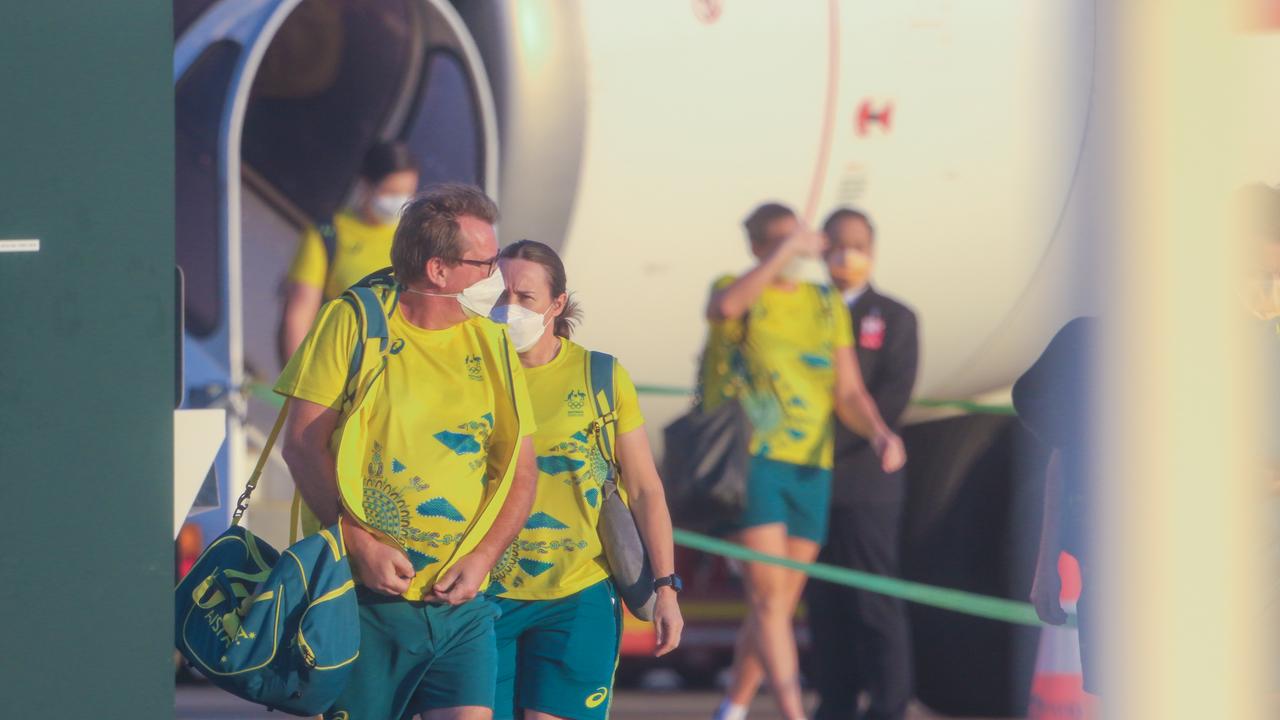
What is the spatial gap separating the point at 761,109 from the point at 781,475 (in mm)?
1029

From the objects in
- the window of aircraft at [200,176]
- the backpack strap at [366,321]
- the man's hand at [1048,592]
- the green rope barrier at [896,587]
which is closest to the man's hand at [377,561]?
the backpack strap at [366,321]

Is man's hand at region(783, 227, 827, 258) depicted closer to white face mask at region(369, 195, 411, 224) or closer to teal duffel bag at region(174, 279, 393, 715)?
white face mask at region(369, 195, 411, 224)

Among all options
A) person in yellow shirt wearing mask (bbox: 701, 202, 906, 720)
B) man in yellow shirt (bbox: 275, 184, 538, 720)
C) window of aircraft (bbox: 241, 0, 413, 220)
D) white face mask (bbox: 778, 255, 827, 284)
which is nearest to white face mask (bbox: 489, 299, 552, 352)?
man in yellow shirt (bbox: 275, 184, 538, 720)

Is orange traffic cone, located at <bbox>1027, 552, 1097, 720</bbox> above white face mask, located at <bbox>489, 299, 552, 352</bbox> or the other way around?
the other way around

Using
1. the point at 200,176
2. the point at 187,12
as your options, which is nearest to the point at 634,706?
the point at 200,176

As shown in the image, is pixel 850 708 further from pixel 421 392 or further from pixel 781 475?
pixel 421 392

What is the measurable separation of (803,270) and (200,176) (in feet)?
6.98

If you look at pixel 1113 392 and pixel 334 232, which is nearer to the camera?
pixel 1113 392

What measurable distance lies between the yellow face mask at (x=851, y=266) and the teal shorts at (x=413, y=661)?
2.18 meters

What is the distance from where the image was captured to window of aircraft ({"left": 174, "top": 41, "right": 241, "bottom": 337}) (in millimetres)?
5355

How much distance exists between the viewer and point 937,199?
5.12 m

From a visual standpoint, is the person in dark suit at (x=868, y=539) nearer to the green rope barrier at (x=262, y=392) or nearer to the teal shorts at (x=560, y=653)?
the green rope barrier at (x=262, y=392)

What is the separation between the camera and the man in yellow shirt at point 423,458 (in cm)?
308

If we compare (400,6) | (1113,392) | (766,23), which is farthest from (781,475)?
(1113,392)
